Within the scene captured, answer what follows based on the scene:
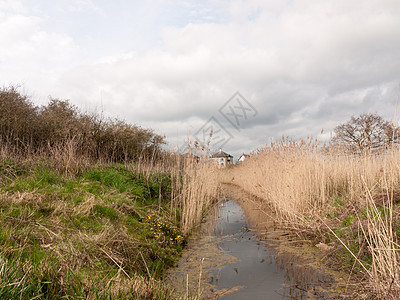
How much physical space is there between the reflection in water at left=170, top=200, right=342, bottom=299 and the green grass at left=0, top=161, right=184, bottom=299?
329 mm

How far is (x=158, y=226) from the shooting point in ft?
12.5

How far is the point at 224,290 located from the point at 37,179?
12.3ft

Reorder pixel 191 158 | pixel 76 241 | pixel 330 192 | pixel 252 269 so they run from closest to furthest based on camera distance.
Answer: pixel 76 241 → pixel 252 269 → pixel 330 192 → pixel 191 158

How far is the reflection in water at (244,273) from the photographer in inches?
95.6

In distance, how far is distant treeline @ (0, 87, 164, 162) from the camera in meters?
7.59

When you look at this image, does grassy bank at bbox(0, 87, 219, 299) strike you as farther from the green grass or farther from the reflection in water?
the reflection in water

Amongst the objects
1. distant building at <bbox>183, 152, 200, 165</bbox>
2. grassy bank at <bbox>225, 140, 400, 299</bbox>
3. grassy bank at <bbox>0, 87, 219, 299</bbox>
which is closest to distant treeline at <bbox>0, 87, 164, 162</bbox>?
grassy bank at <bbox>0, 87, 219, 299</bbox>

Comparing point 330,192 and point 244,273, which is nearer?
point 244,273

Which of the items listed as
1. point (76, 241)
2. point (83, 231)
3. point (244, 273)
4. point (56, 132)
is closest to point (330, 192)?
point (244, 273)

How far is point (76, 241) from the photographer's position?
7.89ft

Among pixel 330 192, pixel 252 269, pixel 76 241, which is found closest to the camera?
A: pixel 76 241

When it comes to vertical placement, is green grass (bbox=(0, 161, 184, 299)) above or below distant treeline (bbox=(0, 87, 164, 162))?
below

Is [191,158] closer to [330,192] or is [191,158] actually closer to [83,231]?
[330,192]

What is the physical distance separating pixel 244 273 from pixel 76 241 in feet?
6.24
